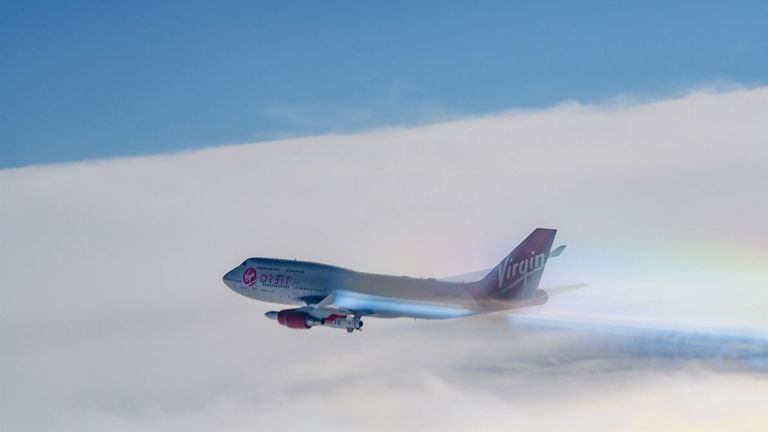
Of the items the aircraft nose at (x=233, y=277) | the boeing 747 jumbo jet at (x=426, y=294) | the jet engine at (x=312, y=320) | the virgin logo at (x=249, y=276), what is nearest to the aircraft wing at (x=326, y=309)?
the boeing 747 jumbo jet at (x=426, y=294)

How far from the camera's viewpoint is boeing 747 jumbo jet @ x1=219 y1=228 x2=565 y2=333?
161500mm

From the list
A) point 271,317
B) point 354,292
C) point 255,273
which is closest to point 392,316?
point 354,292

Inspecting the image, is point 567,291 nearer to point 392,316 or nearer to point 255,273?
point 392,316

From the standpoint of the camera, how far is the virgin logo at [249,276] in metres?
184

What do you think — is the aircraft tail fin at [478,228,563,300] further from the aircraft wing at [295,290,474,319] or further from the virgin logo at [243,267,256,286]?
the virgin logo at [243,267,256,286]

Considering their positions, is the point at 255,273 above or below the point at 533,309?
above

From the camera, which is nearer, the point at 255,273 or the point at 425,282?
the point at 425,282

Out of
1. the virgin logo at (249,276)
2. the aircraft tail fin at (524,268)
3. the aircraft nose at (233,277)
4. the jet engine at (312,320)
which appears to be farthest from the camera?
the aircraft nose at (233,277)

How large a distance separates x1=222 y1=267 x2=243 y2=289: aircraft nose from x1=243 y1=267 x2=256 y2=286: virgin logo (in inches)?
54.0

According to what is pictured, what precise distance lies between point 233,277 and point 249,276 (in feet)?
15.5

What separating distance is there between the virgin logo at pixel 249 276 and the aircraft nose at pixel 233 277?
1.37 meters

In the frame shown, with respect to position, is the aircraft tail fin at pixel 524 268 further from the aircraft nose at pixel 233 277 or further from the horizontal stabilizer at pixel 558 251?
the aircraft nose at pixel 233 277

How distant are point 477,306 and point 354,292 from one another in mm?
18334

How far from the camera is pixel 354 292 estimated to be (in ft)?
552
